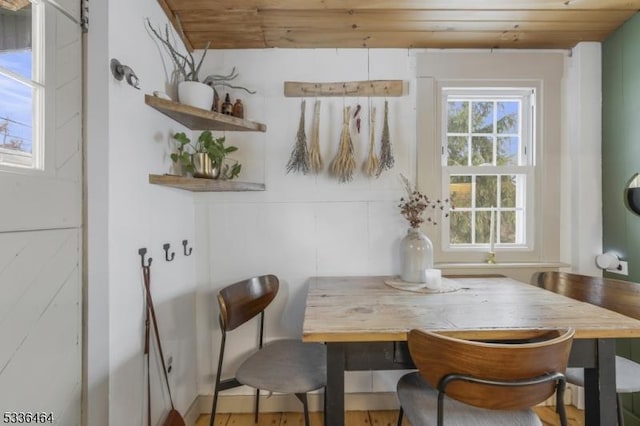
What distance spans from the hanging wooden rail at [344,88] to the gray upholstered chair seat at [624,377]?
1.80 metres

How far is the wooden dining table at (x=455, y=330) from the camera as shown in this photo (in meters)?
1.09

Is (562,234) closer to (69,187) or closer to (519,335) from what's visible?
(519,335)

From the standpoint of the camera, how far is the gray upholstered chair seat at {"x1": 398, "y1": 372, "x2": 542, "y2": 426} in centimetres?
107

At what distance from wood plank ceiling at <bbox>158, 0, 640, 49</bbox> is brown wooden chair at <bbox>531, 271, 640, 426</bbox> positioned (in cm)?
148

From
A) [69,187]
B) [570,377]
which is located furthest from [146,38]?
[570,377]

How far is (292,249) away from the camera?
2002 mm

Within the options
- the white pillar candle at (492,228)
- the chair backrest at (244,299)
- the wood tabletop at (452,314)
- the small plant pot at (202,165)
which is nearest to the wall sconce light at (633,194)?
the white pillar candle at (492,228)

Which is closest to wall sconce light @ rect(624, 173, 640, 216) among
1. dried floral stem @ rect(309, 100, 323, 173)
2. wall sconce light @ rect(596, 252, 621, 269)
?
wall sconce light @ rect(596, 252, 621, 269)

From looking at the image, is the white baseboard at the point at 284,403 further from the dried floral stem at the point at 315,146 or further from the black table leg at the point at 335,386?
the dried floral stem at the point at 315,146

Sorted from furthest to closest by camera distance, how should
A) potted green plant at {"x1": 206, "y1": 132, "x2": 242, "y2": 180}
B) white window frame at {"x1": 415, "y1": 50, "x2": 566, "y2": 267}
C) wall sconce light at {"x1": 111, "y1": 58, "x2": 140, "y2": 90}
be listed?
white window frame at {"x1": 415, "y1": 50, "x2": 566, "y2": 267}, potted green plant at {"x1": 206, "y1": 132, "x2": 242, "y2": 180}, wall sconce light at {"x1": 111, "y1": 58, "x2": 140, "y2": 90}

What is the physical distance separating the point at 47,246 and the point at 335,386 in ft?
3.55

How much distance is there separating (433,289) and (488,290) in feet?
0.97

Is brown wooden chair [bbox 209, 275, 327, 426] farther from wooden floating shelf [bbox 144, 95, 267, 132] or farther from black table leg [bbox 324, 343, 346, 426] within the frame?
wooden floating shelf [bbox 144, 95, 267, 132]

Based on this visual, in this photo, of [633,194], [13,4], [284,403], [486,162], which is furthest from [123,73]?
[633,194]
